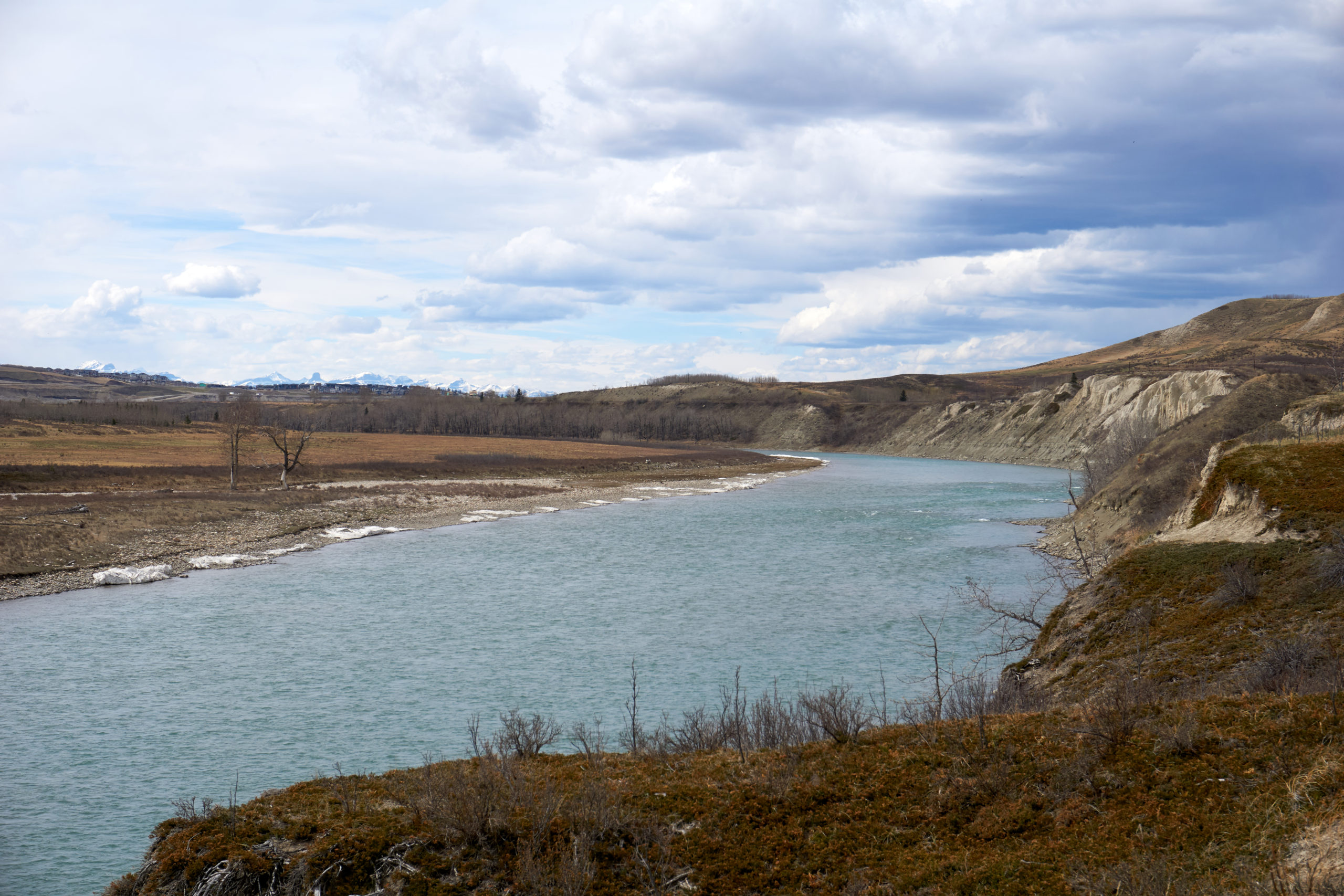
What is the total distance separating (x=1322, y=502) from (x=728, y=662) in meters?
12.1

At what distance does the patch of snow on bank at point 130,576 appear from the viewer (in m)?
28.8

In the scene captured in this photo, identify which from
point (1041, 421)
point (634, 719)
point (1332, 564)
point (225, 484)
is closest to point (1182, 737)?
point (634, 719)

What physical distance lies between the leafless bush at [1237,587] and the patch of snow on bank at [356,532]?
3595 centimetres

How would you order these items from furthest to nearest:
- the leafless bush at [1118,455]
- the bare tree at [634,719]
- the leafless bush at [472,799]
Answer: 1. the leafless bush at [1118,455]
2. the bare tree at [634,719]
3. the leafless bush at [472,799]

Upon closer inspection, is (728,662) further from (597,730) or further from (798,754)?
(798,754)

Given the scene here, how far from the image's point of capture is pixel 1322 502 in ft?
50.4

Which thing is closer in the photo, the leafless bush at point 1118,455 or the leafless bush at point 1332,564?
the leafless bush at point 1332,564

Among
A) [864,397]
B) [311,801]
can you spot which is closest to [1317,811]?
[311,801]

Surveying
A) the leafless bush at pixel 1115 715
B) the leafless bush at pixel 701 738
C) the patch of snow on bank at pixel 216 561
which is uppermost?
the leafless bush at pixel 1115 715

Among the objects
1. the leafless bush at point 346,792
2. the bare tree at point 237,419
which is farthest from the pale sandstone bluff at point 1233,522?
the bare tree at point 237,419

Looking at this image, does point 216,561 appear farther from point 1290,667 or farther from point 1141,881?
point 1141,881

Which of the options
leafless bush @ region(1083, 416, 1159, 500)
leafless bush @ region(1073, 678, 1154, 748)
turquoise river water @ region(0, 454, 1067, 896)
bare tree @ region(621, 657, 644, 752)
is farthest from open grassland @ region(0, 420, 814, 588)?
leafless bush @ region(1083, 416, 1159, 500)

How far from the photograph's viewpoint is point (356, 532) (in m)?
41.8

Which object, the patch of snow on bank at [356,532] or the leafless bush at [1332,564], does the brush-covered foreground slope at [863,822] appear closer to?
the leafless bush at [1332,564]
